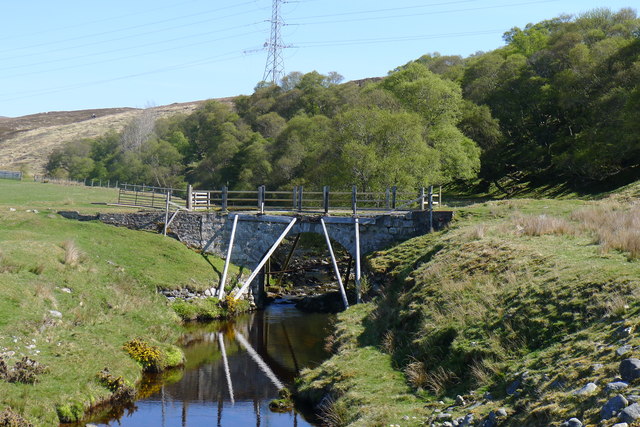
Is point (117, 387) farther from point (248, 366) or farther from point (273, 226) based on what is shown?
point (273, 226)

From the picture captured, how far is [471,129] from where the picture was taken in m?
55.4

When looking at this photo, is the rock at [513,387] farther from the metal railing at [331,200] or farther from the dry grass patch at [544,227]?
the metal railing at [331,200]

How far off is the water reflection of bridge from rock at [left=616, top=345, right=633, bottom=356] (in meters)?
8.08

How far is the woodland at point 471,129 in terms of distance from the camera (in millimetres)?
42344

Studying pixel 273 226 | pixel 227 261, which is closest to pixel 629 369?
pixel 227 261

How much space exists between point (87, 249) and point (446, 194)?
38.4m

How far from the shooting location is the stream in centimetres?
1614

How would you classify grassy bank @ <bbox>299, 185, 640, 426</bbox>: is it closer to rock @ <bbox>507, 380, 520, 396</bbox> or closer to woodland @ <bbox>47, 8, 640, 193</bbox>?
rock @ <bbox>507, 380, 520, 396</bbox>

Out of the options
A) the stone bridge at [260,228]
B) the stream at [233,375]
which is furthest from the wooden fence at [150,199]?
the stream at [233,375]

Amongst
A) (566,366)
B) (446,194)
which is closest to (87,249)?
(566,366)

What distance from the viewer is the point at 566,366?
10.7 meters

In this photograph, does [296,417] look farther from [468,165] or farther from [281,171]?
[281,171]

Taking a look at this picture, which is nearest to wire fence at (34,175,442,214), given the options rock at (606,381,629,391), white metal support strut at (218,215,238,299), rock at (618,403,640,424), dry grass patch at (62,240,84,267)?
white metal support strut at (218,215,238,299)

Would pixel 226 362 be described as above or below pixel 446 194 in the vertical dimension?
below
